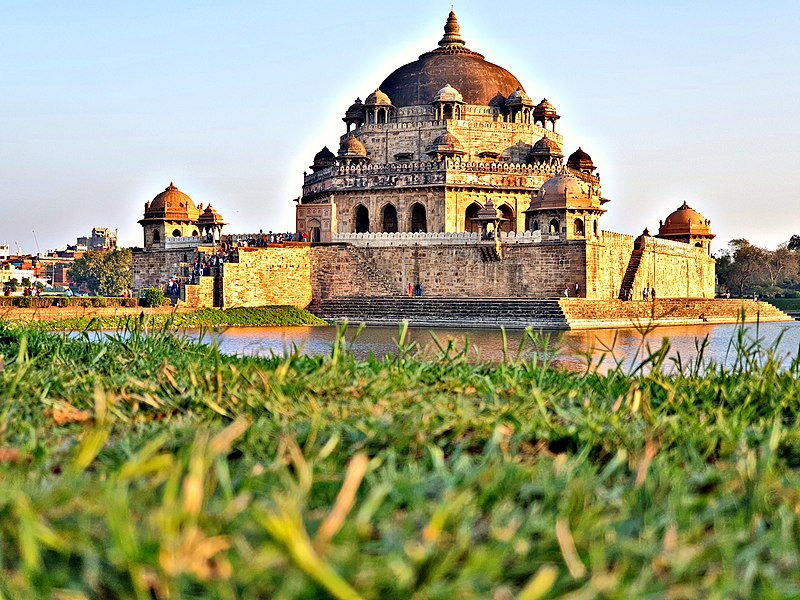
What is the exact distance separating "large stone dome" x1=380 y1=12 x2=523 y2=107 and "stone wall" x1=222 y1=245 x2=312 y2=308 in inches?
339

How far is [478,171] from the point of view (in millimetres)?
32219

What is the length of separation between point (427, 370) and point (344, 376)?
0.63 metres

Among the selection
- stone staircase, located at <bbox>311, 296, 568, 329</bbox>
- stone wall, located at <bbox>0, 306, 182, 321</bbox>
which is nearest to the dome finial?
stone staircase, located at <bbox>311, 296, 568, 329</bbox>

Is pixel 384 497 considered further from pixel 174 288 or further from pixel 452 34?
pixel 452 34

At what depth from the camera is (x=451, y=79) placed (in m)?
35.2

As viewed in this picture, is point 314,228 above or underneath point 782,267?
above

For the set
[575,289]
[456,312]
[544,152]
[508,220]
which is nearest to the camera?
[456,312]

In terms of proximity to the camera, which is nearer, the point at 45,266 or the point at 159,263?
the point at 159,263

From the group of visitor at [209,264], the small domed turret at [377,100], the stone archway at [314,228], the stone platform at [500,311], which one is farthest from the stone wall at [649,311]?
the small domed turret at [377,100]

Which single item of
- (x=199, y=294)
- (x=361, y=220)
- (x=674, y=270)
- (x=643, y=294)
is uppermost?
(x=361, y=220)

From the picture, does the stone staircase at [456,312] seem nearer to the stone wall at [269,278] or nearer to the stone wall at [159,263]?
the stone wall at [269,278]

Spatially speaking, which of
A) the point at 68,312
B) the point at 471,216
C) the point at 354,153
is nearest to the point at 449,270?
the point at 471,216

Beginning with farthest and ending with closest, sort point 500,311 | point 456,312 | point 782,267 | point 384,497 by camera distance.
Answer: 1. point 782,267
2. point 456,312
3. point 500,311
4. point 384,497

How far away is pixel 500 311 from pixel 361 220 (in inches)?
391
